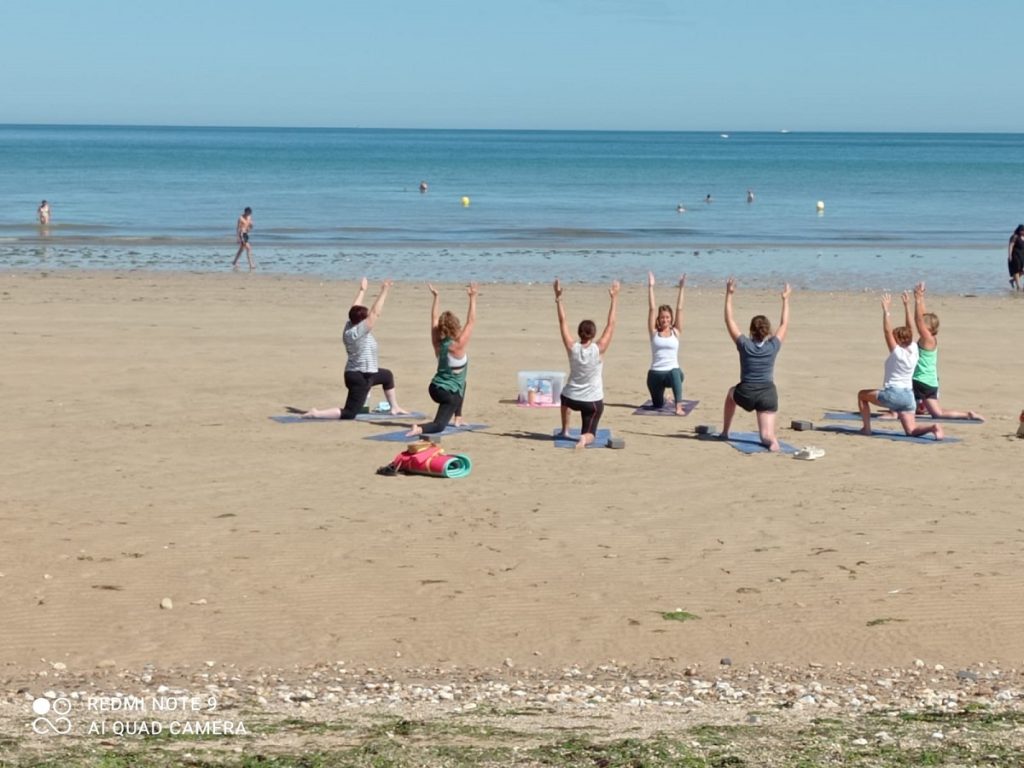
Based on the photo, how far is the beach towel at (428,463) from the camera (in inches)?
479

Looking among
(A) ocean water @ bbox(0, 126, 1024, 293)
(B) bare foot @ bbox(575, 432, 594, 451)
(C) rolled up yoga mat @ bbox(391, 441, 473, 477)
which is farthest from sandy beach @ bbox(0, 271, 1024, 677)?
(A) ocean water @ bbox(0, 126, 1024, 293)

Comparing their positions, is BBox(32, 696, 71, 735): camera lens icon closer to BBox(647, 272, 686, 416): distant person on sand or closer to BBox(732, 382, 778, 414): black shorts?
BBox(732, 382, 778, 414): black shorts

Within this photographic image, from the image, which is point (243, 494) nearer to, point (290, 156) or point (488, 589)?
point (488, 589)

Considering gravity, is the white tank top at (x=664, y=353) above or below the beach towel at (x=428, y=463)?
above

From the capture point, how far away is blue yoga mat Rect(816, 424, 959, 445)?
14094mm

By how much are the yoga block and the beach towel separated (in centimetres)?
346

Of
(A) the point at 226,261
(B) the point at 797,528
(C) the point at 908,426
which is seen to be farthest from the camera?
(A) the point at 226,261

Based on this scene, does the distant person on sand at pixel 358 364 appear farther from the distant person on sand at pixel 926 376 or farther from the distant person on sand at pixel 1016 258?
the distant person on sand at pixel 1016 258

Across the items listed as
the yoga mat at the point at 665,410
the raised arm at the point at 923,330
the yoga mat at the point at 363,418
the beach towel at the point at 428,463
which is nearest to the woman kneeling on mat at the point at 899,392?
the raised arm at the point at 923,330

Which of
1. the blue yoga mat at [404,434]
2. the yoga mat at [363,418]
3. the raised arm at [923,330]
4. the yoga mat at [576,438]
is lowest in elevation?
the yoga mat at [363,418]

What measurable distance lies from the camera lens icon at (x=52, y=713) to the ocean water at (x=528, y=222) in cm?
2525

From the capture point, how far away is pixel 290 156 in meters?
133

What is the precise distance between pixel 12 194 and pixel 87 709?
2501 inches

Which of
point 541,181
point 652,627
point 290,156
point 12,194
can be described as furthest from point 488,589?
point 290,156
